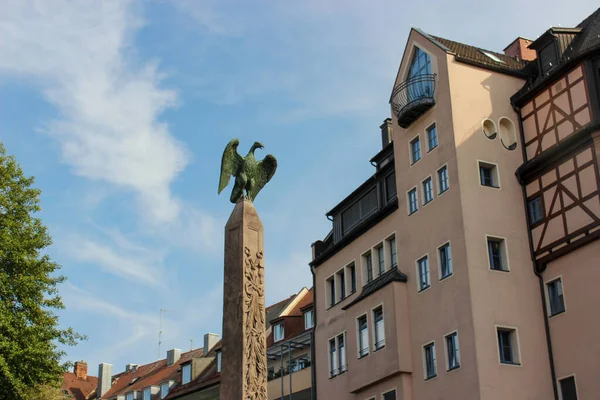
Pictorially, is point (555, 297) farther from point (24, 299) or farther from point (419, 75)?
point (24, 299)

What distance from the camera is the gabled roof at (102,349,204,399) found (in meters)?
53.1

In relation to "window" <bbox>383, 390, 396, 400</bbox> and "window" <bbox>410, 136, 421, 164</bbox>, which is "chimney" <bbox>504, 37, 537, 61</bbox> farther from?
"window" <bbox>383, 390, 396, 400</bbox>

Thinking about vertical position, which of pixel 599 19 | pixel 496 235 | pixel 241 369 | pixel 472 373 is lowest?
pixel 241 369

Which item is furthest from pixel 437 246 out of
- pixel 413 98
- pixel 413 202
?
pixel 413 98

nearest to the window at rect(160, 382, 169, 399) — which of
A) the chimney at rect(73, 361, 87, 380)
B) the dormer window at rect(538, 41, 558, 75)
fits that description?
the chimney at rect(73, 361, 87, 380)

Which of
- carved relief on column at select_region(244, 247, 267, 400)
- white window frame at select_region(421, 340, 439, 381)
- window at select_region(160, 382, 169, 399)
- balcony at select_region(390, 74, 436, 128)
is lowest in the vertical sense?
carved relief on column at select_region(244, 247, 267, 400)

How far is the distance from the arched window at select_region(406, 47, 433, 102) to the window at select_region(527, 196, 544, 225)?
490 centimetres

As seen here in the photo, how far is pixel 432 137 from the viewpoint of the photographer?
30.5 m

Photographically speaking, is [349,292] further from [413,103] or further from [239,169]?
[239,169]

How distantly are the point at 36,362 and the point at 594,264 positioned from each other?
54.4 ft

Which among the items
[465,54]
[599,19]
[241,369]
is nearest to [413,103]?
[465,54]

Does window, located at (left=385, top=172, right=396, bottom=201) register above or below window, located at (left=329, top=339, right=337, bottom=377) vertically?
above

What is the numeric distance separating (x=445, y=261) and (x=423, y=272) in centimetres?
126

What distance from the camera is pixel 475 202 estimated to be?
92.6 ft
